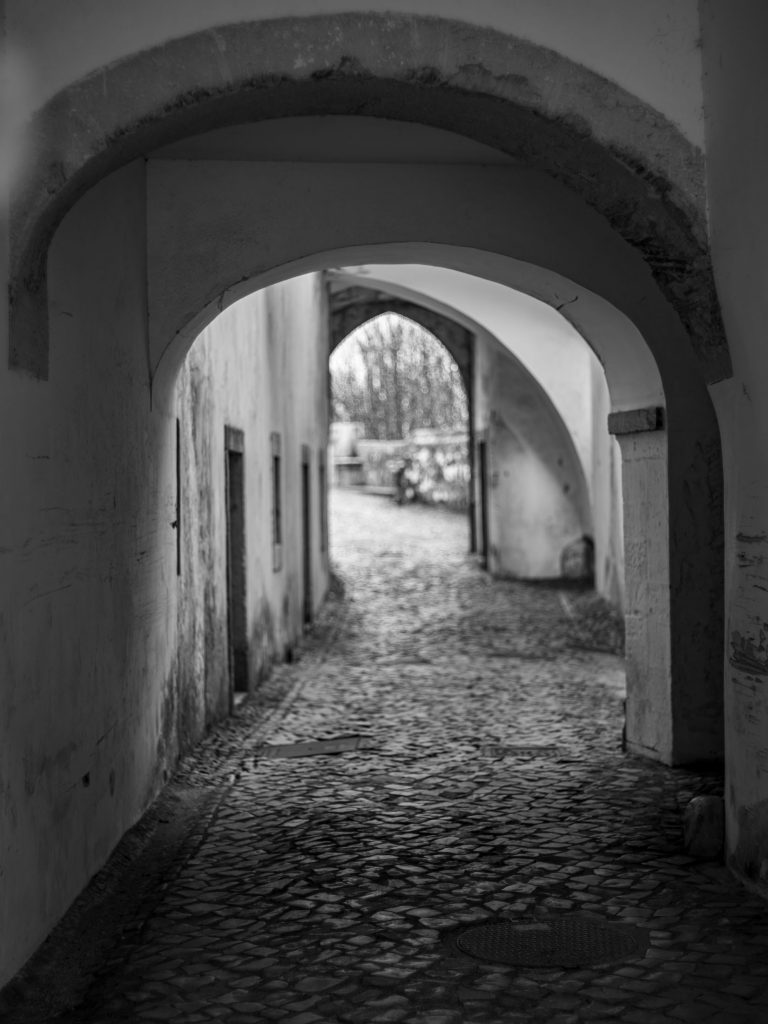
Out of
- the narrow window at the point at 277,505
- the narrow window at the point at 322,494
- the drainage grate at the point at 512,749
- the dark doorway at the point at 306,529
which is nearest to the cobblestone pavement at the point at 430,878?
the drainage grate at the point at 512,749

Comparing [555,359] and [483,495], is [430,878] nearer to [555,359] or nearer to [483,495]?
[555,359]

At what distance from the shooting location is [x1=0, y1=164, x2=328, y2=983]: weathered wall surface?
430cm

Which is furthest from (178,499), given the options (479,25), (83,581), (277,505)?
(277,505)

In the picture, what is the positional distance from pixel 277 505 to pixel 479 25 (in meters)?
9.06

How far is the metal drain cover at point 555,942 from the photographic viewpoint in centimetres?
438

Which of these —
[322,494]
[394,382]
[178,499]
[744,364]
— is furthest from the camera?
[394,382]

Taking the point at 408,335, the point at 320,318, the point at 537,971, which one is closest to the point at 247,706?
the point at 537,971

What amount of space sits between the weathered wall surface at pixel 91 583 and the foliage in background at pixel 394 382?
35.0 m

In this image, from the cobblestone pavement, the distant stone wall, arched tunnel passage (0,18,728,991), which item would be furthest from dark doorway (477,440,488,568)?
arched tunnel passage (0,18,728,991)

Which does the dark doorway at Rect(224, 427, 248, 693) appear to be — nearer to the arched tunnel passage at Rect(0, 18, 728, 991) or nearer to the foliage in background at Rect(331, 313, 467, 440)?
the arched tunnel passage at Rect(0, 18, 728, 991)

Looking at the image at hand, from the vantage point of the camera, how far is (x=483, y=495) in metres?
23.5

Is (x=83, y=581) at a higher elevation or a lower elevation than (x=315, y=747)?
higher

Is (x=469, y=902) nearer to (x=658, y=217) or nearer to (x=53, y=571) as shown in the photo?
(x=53, y=571)

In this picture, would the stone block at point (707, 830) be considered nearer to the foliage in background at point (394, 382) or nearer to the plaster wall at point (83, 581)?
the plaster wall at point (83, 581)
